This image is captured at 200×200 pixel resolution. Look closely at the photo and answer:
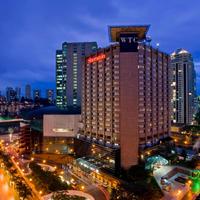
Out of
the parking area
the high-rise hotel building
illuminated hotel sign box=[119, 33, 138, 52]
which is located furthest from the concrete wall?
the parking area

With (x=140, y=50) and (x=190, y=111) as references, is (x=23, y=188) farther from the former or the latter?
(x=190, y=111)

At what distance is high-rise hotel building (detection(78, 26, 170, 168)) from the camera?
48.9 metres

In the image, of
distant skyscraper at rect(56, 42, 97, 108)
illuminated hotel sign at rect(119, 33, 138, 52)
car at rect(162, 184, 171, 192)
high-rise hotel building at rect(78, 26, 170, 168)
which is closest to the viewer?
car at rect(162, 184, 171, 192)

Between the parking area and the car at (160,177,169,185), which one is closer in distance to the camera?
the parking area

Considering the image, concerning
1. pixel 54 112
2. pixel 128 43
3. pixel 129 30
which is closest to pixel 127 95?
pixel 128 43

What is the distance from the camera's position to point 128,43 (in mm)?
49688

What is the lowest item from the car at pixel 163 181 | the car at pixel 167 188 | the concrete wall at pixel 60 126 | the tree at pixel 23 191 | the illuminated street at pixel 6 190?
the illuminated street at pixel 6 190

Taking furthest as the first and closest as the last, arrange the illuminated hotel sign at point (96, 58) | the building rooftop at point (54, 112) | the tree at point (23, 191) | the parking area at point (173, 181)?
the building rooftop at point (54, 112), the illuminated hotel sign at point (96, 58), the parking area at point (173, 181), the tree at point (23, 191)

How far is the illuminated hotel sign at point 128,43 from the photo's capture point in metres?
49.5

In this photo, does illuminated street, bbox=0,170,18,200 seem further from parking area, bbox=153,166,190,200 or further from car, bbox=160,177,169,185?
parking area, bbox=153,166,190,200

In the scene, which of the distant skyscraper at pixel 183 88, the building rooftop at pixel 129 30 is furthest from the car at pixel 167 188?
the distant skyscraper at pixel 183 88

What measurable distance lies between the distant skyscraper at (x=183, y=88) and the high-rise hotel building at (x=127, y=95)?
45.3 metres

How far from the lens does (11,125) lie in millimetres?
115500

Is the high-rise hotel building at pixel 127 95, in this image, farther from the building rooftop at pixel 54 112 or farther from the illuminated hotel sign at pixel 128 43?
the building rooftop at pixel 54 112
